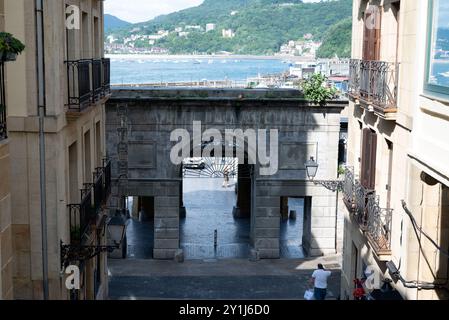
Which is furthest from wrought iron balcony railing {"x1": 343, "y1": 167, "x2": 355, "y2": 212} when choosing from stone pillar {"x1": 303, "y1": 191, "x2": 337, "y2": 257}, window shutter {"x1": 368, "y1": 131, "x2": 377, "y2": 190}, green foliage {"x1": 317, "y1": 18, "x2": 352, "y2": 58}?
green foliage {"x1": 317, "y1": 18, "x2": 352, "y2": 58}

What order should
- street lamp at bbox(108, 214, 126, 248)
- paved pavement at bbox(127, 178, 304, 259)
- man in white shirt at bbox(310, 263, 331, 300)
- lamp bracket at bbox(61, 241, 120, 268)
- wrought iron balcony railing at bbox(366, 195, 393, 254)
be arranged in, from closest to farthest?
lamp bracket at bbox(61, 241, 120, 268) < wrought iron balcony railing at bbox(366, 195, 393, 254) < street lamp at bbox(108, 214, 126, 248) < man in white shirt at bbox(310, 263, 331, 300) < paved pavement at bbox(127, 178, 304, 259)

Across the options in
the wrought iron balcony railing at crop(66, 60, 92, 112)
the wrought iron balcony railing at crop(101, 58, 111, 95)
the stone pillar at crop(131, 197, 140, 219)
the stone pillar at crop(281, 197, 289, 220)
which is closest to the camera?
the wrought iron balcony railing at crop(66, 60, 92, 112)

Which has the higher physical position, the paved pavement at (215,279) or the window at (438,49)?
the window at (438,49)

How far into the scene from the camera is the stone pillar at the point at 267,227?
29.1 meters

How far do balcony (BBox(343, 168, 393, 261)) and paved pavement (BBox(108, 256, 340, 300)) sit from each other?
6.12 metres

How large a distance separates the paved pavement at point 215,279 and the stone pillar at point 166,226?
0.54 m

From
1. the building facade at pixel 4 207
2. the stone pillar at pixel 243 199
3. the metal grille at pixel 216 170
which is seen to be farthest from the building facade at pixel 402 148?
the stone pillar at pixel 243 199

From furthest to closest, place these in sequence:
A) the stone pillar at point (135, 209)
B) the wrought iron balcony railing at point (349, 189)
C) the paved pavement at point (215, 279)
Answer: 1. the stone pillar at point (135, 209)
2. the paved pavement at point (215, 279)
3. the wrought iron balcony railing at point (349, 189)

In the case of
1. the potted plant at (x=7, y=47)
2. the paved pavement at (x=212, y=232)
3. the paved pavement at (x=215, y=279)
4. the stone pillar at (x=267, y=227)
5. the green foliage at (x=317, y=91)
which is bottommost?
the paved pavement at (x=212, y=232)

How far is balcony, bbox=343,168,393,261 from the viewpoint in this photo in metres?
15.5

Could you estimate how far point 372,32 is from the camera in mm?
17250

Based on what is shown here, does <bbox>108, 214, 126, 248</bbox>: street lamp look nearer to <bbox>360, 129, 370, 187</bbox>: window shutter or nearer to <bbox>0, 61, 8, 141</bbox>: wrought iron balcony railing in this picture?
<bbox>360, 129, 370, 187</bbox>: window shutter

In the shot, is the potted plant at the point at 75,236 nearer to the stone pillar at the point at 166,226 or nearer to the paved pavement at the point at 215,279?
the paved pavement at the point at 215,279

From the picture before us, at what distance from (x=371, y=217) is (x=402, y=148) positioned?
97.1 inches
